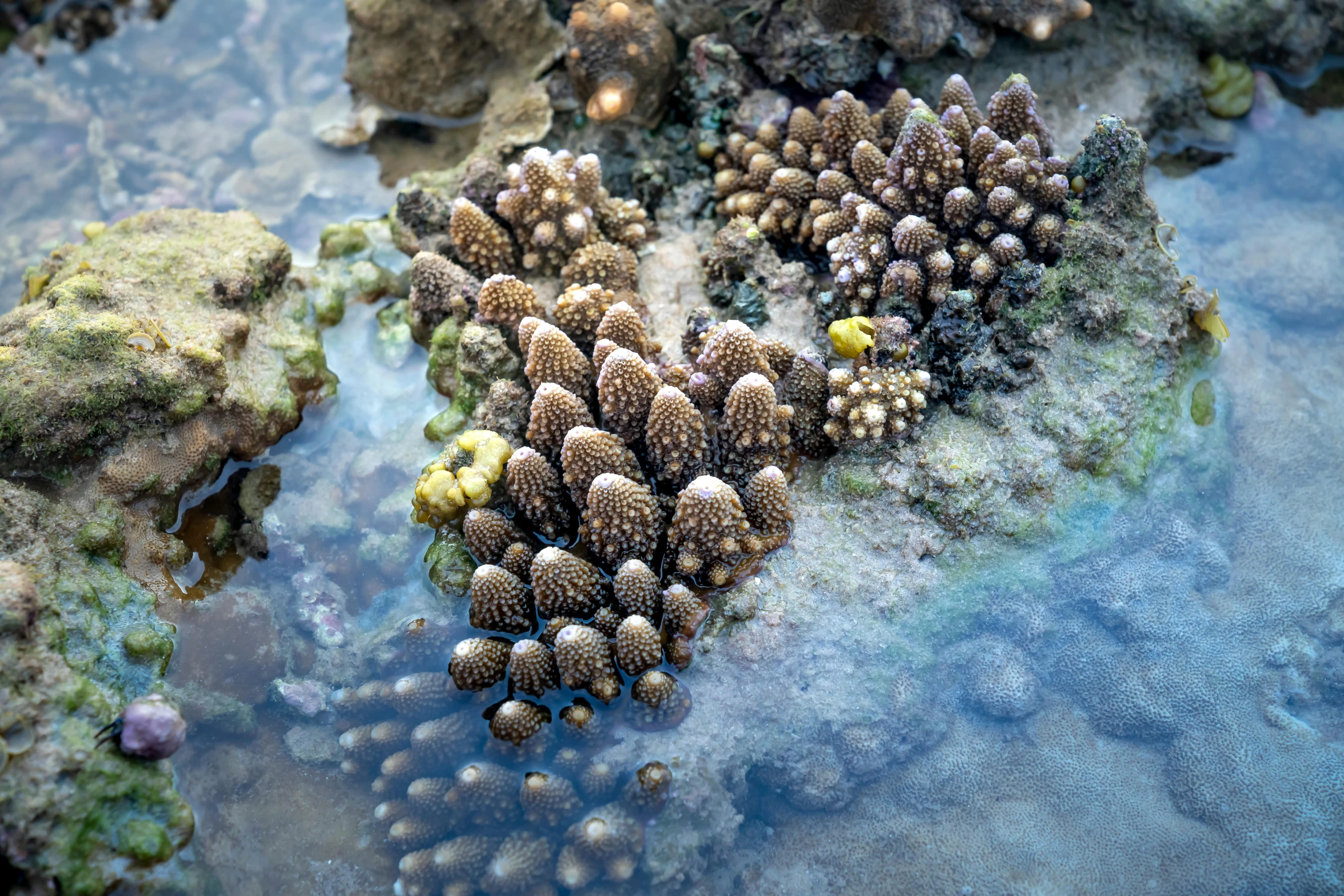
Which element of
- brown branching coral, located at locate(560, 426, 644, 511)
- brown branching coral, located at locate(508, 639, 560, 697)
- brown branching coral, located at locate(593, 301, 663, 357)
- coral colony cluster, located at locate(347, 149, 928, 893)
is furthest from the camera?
brown branching coral, located at locate(593, 301, 663, 357)

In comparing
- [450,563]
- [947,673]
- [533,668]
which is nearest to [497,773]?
[533,668]

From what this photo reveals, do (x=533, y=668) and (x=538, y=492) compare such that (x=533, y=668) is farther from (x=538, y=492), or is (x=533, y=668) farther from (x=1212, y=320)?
(x=1212, y=320)

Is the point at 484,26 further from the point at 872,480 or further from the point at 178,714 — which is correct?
the point at 178,714

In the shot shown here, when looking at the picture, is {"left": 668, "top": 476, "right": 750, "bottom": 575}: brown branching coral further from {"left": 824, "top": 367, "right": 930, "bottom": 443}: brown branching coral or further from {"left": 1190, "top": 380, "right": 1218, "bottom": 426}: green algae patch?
{"left": 1190, "top": 380, "right": 1218, "bottom": 426}: green algae patch

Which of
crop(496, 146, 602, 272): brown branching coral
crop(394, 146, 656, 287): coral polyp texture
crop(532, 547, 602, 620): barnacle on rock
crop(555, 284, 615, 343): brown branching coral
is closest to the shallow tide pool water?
crop(532, 547, 602, 620): barnacle on rock

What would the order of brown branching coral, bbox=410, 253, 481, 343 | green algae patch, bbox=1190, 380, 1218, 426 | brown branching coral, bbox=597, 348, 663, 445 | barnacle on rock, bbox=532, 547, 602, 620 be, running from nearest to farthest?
barnacle on rock, bbox=532, 547, 602, 620, brown branching coral, bbox=597, 348, 663, 445, green algae patch, bbox=1190, 380, 1218, 426, brown branching coral, bbox=410, 253, 481, 343

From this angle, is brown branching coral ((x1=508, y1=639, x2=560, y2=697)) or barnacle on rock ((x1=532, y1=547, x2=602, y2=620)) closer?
brown branching coral ((x1=508, y1=639, x2=560, y2=697))

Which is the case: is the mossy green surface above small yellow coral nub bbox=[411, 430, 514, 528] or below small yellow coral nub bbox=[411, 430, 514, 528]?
below

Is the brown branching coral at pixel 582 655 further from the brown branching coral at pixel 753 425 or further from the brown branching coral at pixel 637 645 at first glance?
the brown branching coral at pixel 753 425
